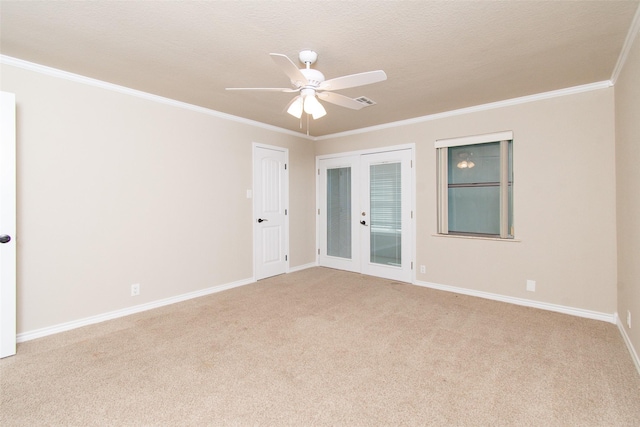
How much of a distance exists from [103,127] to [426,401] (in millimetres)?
3753

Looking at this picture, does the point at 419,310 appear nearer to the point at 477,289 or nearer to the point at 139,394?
the point at 477,289

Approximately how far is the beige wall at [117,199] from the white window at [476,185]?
110 inches

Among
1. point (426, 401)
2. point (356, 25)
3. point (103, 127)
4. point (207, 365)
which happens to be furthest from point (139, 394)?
point (356, 25)

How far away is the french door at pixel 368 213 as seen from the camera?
15.7 feet

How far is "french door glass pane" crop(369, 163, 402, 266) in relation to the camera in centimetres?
487

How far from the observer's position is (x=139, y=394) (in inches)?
79.8

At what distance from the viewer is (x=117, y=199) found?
3344 millimetres

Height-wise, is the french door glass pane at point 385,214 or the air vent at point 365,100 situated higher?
the air vent at point 365,100

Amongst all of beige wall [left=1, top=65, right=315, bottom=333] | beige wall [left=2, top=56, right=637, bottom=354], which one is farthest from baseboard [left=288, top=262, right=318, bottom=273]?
beige wall [left=2, top=56, right=637, bottom=354]

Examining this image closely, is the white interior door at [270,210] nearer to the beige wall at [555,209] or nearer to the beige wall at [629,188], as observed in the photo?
the beige wall at [555,209]

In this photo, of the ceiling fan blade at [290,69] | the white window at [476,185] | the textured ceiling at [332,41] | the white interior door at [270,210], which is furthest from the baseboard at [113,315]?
the white window at [476,185]

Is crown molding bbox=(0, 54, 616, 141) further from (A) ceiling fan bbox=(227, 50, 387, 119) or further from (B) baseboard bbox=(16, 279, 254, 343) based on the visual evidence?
(B) baseboard bbox=(16, 279, 254, 343)

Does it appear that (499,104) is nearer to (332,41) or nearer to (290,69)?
(332,41)

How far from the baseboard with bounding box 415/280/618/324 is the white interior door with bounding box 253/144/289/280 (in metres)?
2.30
